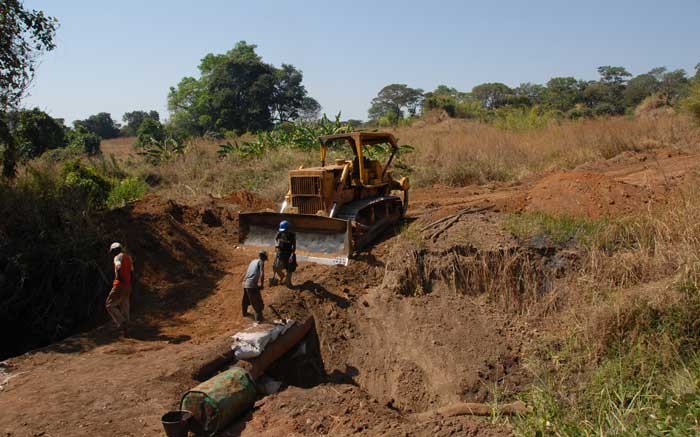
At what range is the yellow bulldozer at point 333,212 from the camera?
363 inches

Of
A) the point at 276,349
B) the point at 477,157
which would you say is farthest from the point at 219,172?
the point at 276,349

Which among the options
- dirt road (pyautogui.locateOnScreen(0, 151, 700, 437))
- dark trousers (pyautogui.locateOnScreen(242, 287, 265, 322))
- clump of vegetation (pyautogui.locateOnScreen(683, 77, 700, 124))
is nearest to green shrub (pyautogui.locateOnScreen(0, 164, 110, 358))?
dirt road (pyautogui.locateOnScreen(0, 151, 700, 437))

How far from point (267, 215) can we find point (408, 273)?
2.92 metres

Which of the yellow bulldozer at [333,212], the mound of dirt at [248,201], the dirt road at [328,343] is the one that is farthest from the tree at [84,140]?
the yellow bulldozer at [333,212]

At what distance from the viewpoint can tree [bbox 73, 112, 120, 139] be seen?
181 feet

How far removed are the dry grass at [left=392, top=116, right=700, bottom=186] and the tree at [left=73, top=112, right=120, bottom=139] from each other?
44257 millimetres

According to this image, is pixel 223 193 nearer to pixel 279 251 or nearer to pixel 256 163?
pixel 256 163

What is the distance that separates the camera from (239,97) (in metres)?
38.7

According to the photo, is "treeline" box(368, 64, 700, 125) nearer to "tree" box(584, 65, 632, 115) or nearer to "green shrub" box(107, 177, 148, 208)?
"tree" box(584, 65, 632, 115)

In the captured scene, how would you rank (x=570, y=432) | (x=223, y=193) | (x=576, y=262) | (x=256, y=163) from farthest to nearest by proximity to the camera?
(x=256, y=163) < (x=223, y=193) < (x=576, y=262) < (x=570, y=432)

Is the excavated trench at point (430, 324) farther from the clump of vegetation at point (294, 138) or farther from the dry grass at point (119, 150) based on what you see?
the dry grass at point (119, 150)

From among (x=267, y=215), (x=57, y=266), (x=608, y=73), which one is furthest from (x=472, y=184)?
(x=608, y=73)

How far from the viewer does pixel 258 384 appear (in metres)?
6.63

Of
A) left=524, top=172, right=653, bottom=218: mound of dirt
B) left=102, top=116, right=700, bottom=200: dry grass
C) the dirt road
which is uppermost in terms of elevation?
left=102, top=116, right=700, bottom=200: dry grass
